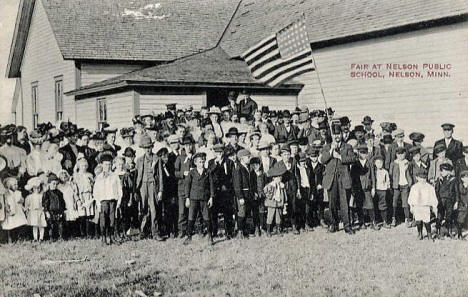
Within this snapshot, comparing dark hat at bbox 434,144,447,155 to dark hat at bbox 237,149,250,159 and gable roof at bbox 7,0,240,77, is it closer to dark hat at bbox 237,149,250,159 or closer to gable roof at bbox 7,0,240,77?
dark hat at bbox 237,149,250,159

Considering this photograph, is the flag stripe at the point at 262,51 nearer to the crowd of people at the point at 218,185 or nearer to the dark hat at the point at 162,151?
the crowd of people at the point at 218,185

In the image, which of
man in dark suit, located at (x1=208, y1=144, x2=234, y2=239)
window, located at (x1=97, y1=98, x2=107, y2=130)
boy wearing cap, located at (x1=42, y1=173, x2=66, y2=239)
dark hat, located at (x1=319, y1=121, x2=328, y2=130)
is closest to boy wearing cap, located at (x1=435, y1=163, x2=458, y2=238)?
dark hat, located at (x1=319, y1=121, x2=328, y2=130)

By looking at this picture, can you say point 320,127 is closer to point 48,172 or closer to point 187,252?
point 187,252

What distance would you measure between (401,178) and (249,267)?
3.47 metres

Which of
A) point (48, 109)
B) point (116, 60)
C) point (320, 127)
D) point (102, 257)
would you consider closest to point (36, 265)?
point (102, 257)

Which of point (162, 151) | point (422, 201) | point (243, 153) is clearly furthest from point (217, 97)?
point (422, 201)

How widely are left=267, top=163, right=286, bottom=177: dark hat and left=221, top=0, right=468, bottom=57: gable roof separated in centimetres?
535

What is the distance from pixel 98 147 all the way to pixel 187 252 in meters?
2.76

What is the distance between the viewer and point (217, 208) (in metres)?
8.90

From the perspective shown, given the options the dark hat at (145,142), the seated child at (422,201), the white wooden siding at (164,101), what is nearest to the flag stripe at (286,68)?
the dark hat at (145,142)

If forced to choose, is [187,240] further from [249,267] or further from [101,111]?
[101,111]

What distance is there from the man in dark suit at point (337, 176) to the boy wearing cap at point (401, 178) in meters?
0.74

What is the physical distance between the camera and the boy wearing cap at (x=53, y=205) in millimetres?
8594

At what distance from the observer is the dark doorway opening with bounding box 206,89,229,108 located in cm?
1591
